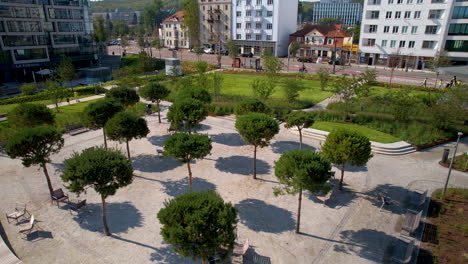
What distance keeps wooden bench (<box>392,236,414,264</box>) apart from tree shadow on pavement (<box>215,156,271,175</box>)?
9.57 m

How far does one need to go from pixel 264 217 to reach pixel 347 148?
6276 mm

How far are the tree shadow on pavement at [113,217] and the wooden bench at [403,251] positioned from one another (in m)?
12.9

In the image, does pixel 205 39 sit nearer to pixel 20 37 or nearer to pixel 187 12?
pixel 187 12

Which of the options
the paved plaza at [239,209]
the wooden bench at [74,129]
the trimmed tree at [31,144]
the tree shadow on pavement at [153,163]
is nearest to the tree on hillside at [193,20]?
the wooden bench at [74,129]

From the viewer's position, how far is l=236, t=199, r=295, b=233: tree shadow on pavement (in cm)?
1648

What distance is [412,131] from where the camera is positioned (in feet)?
94.8

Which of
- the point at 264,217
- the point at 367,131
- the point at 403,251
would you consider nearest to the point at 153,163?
the point at 264,217

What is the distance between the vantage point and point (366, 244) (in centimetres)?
1534

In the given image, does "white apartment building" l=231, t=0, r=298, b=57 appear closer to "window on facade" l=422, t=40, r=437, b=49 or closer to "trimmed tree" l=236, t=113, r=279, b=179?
"window on facade" l=422, t=40, r=437, b=49

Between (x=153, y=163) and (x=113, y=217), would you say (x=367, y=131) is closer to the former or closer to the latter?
(x=153, y=163)

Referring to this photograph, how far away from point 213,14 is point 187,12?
8.57 m

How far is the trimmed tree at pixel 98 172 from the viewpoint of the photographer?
14312mm

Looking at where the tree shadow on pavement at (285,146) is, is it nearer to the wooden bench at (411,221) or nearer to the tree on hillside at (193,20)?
the wooden bench at (411,221)

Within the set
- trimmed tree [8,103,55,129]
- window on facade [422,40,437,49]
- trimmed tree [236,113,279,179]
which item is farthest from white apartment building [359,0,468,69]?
trimmed tree [8,103,55,129]
